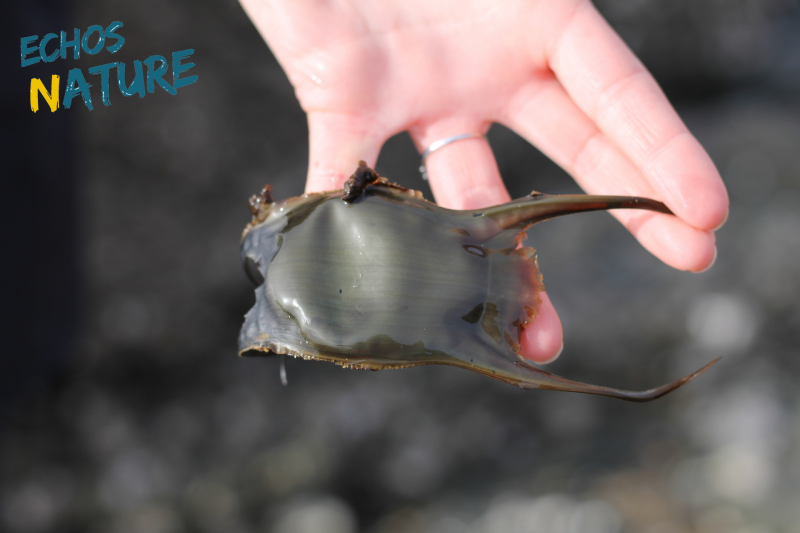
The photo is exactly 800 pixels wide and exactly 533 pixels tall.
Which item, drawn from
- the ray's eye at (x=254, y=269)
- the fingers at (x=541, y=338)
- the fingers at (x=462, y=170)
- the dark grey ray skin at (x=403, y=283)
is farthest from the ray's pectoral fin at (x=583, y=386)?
the ray's eye at (x=254, y=269)

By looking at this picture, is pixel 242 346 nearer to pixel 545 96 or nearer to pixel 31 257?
pixel 545 96

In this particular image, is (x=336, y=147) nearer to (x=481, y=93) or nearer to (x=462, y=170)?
(x=462, y=170)

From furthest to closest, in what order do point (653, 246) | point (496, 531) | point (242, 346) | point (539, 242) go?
1. point (539, 242)
2. point (496, 531)
3. point (653, 246)
4. point (242, 346)

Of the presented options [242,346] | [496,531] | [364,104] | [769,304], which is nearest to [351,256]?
[242,346]

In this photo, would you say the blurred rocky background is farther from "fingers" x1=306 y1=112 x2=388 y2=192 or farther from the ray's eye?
the ray's eye

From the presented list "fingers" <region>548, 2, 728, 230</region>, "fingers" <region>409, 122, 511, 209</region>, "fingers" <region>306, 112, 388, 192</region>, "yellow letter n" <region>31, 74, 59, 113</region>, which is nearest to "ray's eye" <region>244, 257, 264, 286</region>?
"fingers" <region>306, 112, 388, 192</region>

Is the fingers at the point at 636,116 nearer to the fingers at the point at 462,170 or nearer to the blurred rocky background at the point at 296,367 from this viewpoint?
the fingers at the point at 462,170
